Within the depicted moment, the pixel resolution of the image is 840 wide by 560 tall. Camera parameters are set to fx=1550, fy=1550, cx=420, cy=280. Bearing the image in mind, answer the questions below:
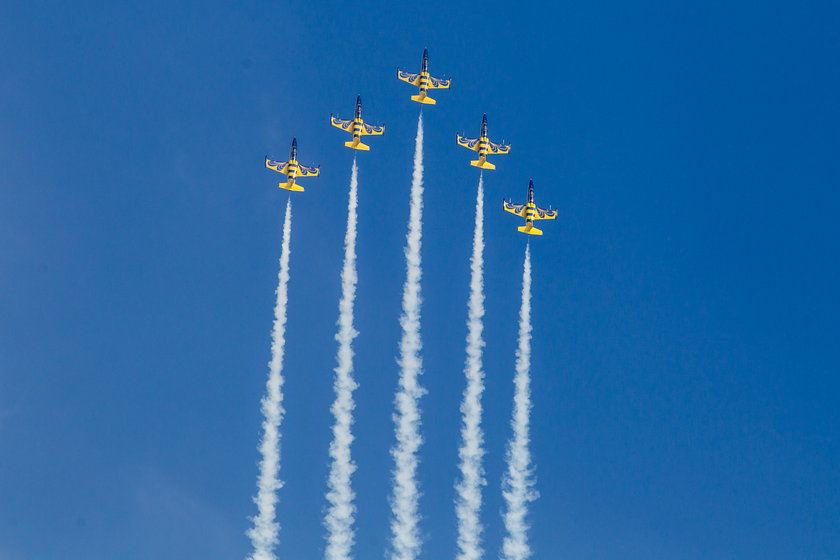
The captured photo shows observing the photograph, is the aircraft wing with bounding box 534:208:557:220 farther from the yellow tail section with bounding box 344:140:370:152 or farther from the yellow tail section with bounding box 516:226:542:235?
the yellow tail section with bounding box 344:140:370:152

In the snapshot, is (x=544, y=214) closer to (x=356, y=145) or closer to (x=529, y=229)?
(x=529, y=229)

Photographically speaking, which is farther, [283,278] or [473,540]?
[283,278]

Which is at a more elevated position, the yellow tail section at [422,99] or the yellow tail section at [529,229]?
the yellow tail section at [422,99]

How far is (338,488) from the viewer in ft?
492

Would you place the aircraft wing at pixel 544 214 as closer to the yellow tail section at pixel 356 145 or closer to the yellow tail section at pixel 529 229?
the yellow tail section at pixel 529 229

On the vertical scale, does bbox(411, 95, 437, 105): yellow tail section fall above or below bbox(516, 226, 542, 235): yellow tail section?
above

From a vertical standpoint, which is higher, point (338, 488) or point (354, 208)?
point (354, 208)

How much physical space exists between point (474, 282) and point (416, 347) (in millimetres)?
11869

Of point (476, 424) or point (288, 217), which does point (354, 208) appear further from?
point (476, 424)

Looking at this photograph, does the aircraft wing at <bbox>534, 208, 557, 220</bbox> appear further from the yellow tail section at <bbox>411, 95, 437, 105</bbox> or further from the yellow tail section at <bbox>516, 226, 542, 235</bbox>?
the yellow tail section at <bbox>411, 95, 437, 105</bbox>

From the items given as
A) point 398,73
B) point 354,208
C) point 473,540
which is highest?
point 398,73

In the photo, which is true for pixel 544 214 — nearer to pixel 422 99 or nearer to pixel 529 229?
pixel 529 229

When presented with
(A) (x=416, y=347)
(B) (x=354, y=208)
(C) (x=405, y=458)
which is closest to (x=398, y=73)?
(B) (x=354, y=208)

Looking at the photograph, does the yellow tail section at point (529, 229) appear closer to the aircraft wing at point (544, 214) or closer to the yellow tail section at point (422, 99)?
the aircraft wing at point (544, 214)
